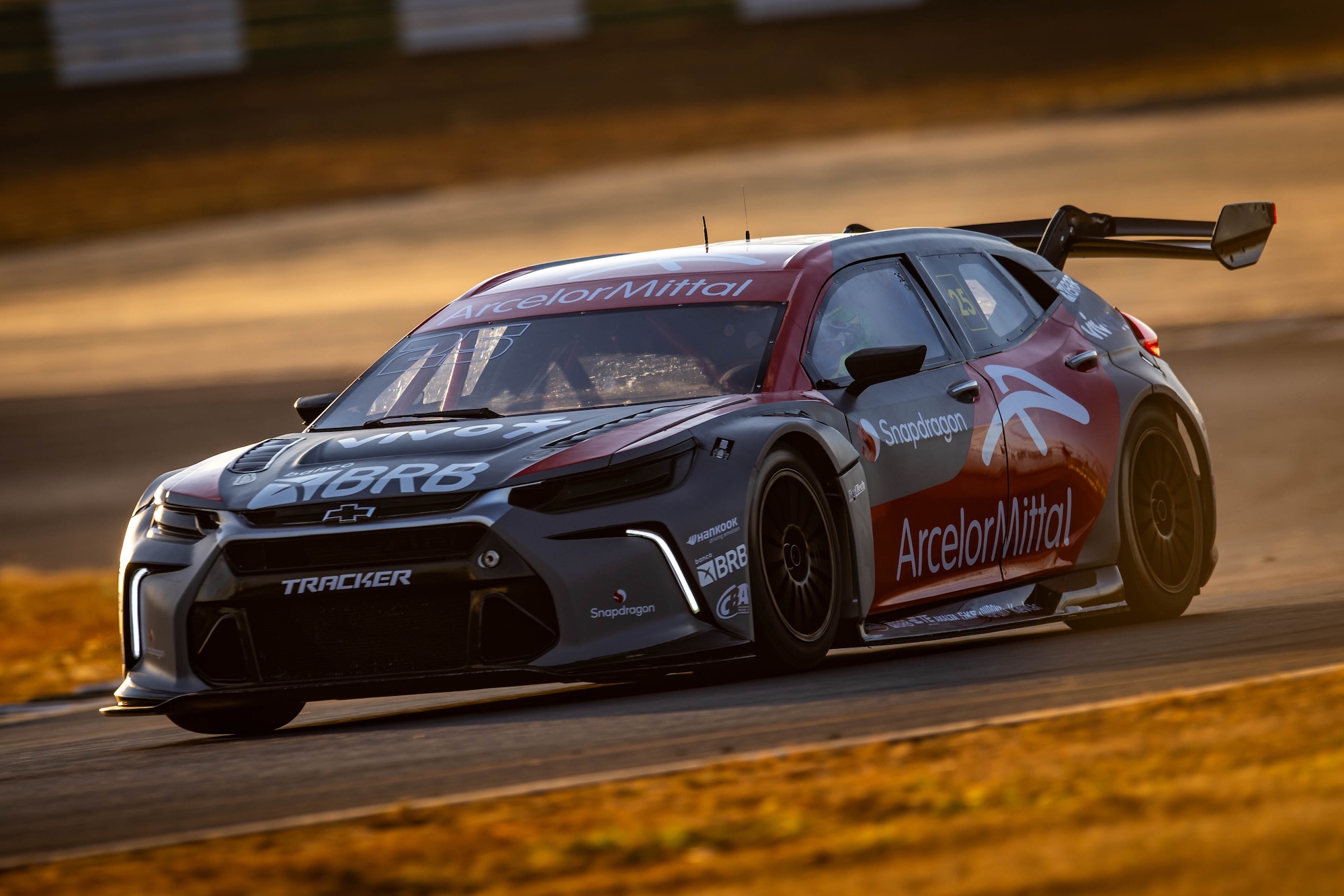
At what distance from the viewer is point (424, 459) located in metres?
6.69

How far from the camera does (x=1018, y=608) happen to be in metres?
7.87

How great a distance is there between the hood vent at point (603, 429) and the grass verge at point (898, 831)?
1.64 meters

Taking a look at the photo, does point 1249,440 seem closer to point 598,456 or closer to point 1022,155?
point 598,456

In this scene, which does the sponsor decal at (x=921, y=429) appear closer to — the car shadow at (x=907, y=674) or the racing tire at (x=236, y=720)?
the car shadow at (x=907, y=674)

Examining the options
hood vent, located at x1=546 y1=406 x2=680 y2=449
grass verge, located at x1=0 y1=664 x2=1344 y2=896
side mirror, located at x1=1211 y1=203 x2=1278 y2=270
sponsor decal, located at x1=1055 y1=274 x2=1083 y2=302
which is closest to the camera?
grass verge, located at x1=0 y1=664 x2=1344 y2=896

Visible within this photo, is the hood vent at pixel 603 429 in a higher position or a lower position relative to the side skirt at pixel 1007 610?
higher

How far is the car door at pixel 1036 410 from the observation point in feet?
26.1

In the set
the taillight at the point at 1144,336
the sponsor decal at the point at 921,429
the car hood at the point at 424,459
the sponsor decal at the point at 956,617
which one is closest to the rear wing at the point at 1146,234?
the taillight at the point at 1144,336

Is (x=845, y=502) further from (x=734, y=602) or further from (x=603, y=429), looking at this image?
(x=603, y=429)

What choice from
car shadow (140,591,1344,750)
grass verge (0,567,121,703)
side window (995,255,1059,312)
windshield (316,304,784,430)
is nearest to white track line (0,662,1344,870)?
car shadow (140,591,1344,750)

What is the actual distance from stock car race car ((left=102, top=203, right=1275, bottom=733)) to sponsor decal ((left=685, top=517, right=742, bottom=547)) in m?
0.01

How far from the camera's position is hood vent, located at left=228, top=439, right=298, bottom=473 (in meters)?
7.01

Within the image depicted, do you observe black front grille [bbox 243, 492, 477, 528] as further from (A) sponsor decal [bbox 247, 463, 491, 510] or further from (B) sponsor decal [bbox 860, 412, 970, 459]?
(B) sponsor decal [bbox 860, 412, 970, 459]

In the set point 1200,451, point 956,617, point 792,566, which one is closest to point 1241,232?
point 1200,451
